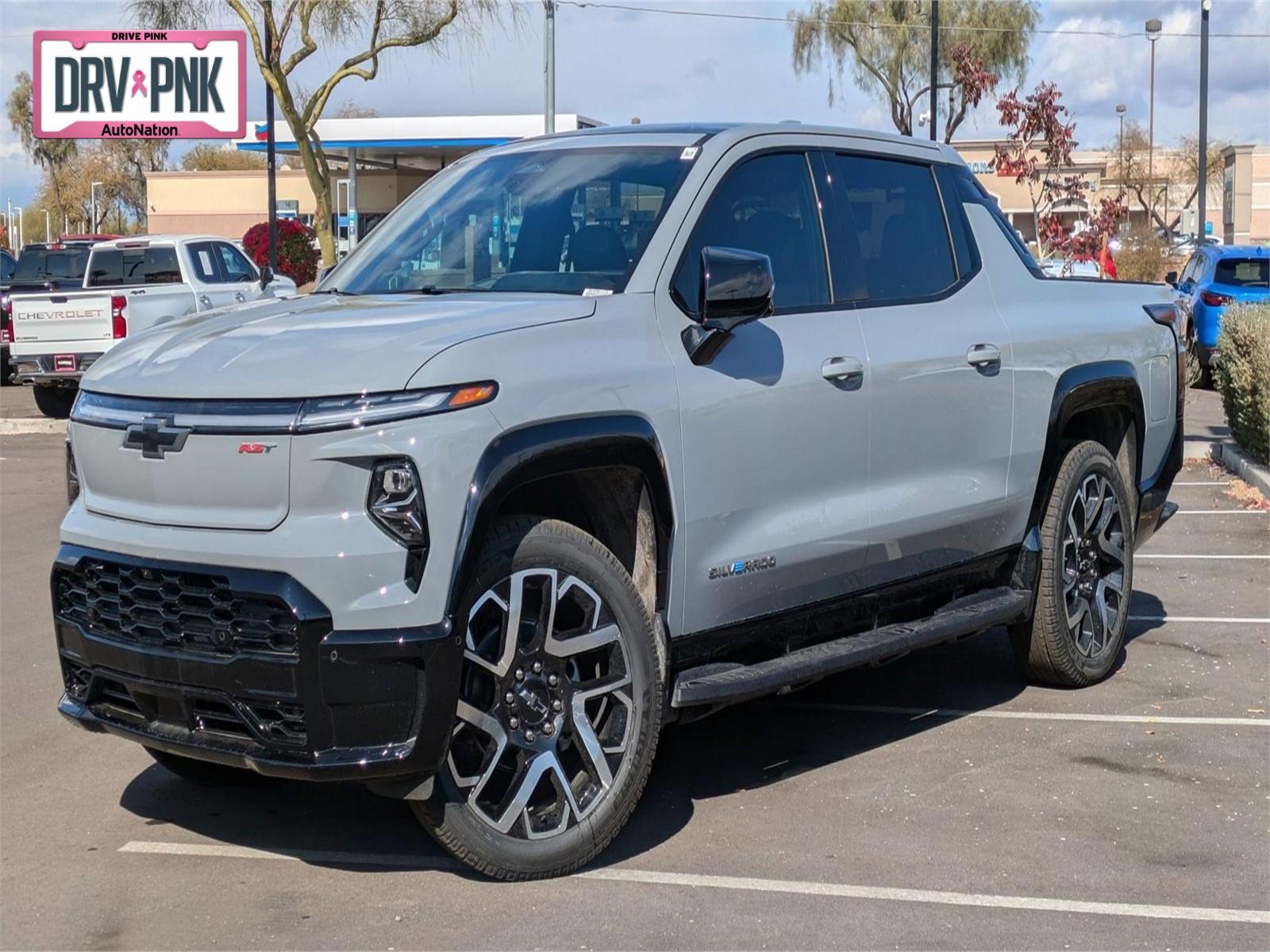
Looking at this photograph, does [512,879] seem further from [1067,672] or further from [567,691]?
[1067,672]

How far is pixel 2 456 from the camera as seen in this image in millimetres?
15586

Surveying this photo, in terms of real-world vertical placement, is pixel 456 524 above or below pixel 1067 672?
above

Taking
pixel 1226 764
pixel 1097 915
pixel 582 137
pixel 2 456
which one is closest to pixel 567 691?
pixel 1097 915

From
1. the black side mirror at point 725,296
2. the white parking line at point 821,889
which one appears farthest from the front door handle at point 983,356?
the white parking line at point 821,889

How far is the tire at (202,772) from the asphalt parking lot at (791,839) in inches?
2.9

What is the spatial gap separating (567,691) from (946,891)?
4.05 feet

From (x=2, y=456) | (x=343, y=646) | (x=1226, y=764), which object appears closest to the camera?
(x=343, y=646)

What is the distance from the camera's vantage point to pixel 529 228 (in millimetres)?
5453

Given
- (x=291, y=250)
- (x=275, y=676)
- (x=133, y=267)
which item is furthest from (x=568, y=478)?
(x=291, y=250)

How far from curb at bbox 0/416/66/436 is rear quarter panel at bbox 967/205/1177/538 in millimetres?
13784

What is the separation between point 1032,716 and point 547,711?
2719 millimetres

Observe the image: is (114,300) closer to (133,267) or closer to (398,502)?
(133,267)

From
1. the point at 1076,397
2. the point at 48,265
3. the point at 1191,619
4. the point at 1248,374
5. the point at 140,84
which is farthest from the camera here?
the point at 140,84

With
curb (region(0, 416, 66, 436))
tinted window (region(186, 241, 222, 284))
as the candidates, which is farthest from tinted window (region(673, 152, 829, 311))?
tinted window (region(186, 241, 222, 284))
